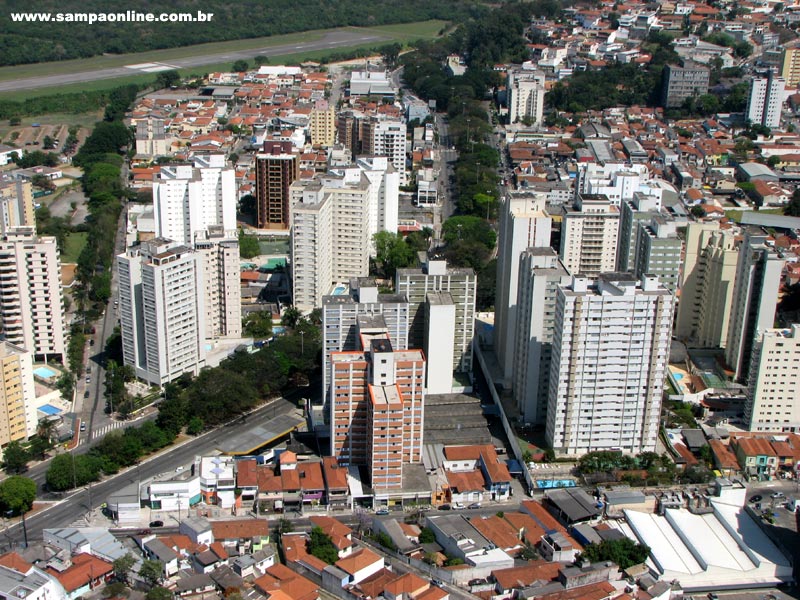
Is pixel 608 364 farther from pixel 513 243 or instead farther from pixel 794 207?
pixel 794 207

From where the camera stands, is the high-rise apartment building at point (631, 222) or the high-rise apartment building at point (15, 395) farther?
the high-rise apartment building at point (631, 222)

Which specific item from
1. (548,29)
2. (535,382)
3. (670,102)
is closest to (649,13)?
(548,29)

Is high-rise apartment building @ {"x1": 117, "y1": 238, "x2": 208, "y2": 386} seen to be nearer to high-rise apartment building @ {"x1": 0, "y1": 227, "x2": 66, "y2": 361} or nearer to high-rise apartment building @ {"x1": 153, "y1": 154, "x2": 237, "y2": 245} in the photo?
high-rise apartment building @ {"x1": 0, "y1": 227, "x2": 66, "y2": 361}

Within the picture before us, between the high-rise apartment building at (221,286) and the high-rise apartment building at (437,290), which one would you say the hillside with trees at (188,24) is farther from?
the high-rise apartment building at (437,290)

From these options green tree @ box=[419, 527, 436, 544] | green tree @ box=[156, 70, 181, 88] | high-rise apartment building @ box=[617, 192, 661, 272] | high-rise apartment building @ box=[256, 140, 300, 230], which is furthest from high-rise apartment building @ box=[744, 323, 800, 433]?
green tree @ box=[156, 70, 181, 88]

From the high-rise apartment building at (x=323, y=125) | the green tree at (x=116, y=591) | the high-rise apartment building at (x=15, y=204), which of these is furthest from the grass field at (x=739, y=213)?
the green tree at (x=116, y=591)

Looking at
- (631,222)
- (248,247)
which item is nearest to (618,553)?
(631,222)

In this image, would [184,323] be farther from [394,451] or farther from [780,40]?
[780,40]
